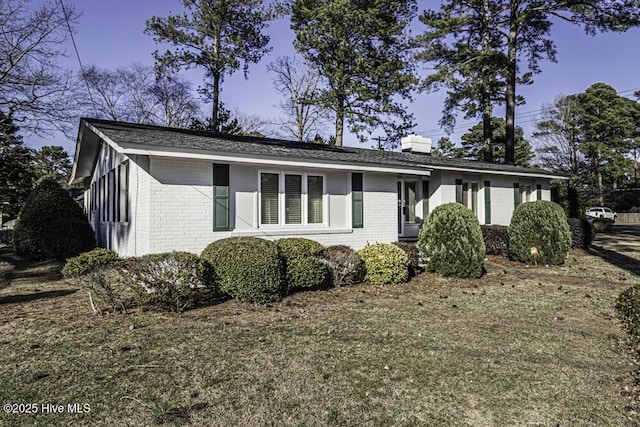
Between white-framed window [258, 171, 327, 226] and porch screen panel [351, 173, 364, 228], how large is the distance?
0.86 meters

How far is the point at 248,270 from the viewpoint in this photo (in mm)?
6527

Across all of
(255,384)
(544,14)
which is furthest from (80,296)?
(544,14)

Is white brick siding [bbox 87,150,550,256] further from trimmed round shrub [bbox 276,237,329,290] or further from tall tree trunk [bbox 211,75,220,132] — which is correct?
tall tree trunk [bbox 211,75,220,132]

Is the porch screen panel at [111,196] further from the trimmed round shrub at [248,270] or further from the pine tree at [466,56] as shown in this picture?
the pine tree at [466,56]

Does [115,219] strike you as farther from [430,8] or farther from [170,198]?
[430,8]

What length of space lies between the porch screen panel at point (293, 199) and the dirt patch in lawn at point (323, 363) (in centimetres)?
301

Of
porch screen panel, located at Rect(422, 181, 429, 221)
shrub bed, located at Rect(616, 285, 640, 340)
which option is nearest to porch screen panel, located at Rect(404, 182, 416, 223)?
porch screen panel, located at Rect(422, 181, 429, 221)

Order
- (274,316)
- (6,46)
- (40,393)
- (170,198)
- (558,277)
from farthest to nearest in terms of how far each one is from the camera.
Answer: (6,46)
(558,277)
(170,198)
(274,316)
(40,393)

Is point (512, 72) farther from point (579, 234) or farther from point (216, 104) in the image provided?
point (216, 104)

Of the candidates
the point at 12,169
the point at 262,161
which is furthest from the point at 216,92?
the point at 262,161

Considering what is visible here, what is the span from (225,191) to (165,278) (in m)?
3.14

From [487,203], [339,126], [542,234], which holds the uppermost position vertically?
[339,126]

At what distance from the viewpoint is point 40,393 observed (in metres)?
3.50

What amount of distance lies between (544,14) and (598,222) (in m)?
11.9
